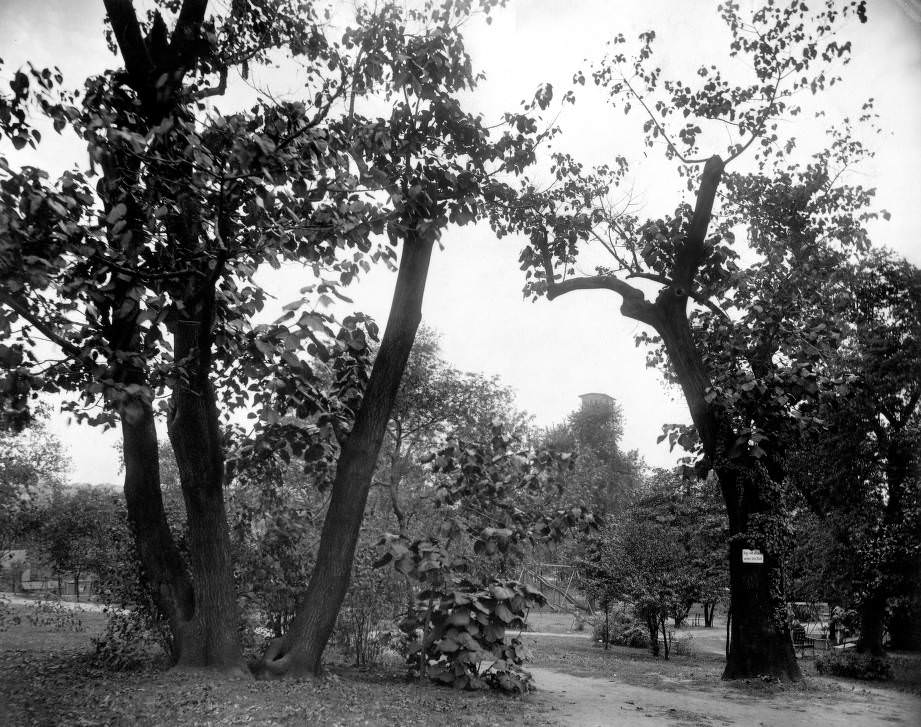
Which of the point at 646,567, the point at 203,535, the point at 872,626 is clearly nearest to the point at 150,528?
the point at 203,535

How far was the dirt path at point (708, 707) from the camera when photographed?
243 inches

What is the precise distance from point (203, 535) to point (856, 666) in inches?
417

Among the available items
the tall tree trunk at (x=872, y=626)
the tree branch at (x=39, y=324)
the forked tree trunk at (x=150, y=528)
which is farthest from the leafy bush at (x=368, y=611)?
the tall tree trunk at (x=872, y=626)

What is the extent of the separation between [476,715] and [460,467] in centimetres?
267

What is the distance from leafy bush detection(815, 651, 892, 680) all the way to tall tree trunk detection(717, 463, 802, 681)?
2485mm

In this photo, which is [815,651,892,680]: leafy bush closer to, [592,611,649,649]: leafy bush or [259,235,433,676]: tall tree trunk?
[592,611,649,649]: leafy bush

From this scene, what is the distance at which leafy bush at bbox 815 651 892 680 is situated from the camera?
1061 cm

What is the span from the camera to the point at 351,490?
6520mm

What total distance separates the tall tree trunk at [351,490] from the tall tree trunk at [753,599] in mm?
5366

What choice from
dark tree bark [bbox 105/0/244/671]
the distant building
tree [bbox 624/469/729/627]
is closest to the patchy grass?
dark tree bark [bbox 105/0/244/671]

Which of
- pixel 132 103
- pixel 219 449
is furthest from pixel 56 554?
pixel 132 103

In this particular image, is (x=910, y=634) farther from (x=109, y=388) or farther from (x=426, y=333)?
(x=109, y=388)

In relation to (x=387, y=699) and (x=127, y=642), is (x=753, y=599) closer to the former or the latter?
(x=387, y=699)

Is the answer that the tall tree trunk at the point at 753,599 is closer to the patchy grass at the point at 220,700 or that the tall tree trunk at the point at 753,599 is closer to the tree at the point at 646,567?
the patchy grass at the point at 220,700
